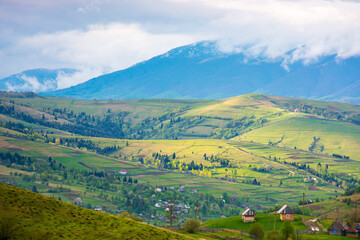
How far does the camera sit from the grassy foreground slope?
75.9 m

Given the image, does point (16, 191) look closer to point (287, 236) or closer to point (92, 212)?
point (92, 212)

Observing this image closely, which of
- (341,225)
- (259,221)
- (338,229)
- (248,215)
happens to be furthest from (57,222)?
(259,221)

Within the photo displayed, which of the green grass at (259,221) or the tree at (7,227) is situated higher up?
the tree at (7,227)

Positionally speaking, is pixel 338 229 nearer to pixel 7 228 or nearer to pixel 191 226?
pixel 191 226

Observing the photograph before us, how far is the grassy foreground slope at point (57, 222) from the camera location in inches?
2987

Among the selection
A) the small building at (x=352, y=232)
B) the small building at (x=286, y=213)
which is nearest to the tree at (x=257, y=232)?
the small building at (x=286, y=213)

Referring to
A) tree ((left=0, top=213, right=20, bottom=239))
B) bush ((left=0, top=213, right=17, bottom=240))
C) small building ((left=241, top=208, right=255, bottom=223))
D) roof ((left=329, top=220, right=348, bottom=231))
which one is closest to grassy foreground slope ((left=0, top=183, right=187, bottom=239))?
tree ((left=0, top=213, right=20, bottom=239))

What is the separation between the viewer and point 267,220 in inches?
5891

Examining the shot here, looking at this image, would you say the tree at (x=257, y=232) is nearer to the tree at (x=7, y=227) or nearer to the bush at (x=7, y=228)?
the tree at (x=7, y=227)

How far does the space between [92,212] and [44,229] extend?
1598 centimetres

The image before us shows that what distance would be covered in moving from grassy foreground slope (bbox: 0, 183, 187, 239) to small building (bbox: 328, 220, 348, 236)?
54634 millimetres

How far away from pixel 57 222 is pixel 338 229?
77.6 metres

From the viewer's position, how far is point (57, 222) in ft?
266

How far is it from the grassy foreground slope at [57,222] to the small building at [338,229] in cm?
5463
